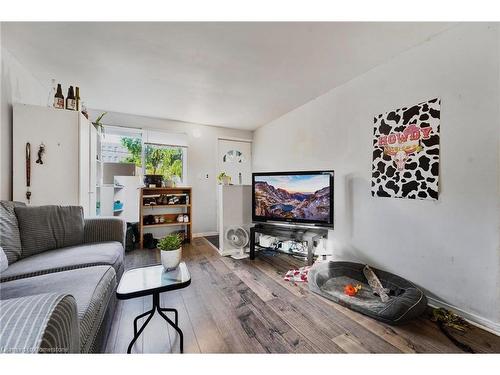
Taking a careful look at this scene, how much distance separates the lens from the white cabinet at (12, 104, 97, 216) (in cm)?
199

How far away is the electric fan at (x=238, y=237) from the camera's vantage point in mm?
3150

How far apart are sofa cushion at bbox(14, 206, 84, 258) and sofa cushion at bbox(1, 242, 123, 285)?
0.08 m

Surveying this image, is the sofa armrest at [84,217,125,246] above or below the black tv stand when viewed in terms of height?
above

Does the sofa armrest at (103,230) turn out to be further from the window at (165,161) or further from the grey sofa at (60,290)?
the window at (165,161)

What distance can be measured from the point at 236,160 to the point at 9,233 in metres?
3.56

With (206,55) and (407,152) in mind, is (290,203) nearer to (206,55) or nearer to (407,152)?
(407,152)

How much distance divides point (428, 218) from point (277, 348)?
1659 millimetres

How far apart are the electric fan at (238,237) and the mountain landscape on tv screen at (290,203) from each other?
381mm

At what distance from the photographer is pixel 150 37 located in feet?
5.68

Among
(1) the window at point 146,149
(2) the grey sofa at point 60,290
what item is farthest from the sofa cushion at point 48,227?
(1) the window at point 146,149

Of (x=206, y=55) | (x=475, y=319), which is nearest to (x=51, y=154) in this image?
(x=206, y=55)

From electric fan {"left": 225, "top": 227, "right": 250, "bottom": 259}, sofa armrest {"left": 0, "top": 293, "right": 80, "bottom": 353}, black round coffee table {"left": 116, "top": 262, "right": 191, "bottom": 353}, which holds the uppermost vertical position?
sofa armrest {"left": 0, "top": 293, "right": 80, "bottom": 353}

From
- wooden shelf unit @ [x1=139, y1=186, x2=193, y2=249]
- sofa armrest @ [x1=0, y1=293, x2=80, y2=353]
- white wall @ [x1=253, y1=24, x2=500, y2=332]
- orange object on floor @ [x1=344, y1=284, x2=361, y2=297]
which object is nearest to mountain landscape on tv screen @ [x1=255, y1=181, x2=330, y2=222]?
white wall @ [x1=253, y1=24, x2=500, y2=332]

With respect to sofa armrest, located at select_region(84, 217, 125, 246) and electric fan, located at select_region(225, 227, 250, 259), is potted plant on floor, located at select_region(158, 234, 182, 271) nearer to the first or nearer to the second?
sofa armrest, located at select_region(84, 217, 125, 246)
